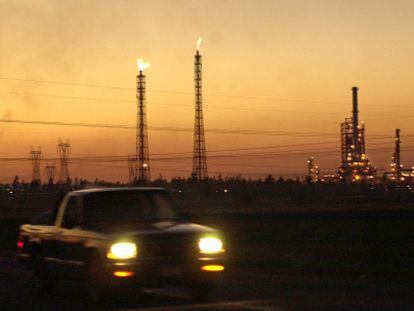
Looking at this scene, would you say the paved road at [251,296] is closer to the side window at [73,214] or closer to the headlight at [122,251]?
the headlight at [122,251]

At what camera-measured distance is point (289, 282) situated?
18.1 m

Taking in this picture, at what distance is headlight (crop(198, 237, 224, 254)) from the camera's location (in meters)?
14.7

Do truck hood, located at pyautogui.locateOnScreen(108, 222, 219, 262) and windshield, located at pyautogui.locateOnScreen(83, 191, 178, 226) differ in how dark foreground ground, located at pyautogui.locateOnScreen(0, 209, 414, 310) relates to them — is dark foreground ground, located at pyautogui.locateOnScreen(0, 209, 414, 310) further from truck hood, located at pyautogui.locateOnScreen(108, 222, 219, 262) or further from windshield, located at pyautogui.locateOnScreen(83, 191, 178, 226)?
truck hood, located at pyautogui.locateOnScreen(108, 222, 219, 262)

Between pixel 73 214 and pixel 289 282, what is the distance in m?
4.87

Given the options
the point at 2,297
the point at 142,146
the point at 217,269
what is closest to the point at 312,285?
the point at 217,269

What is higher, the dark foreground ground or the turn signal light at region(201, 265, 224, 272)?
the turn signal light at region(201, 265, 224, 272)

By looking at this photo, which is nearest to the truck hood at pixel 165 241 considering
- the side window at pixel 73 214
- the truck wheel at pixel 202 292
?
the truck wheel at pixel 202 292

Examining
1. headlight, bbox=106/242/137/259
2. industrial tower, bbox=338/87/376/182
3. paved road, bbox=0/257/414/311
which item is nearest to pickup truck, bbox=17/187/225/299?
headlight, bbox=106/242/137/259

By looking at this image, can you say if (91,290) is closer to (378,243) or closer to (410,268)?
(410,268)

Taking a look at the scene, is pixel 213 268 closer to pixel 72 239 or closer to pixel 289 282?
pixel 72 239

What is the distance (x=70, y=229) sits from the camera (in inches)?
619

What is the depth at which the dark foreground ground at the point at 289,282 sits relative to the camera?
1455cm

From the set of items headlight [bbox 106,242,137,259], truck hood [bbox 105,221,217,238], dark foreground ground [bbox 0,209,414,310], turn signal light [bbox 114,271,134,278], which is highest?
truck hood [bbox 105,221,217,238]

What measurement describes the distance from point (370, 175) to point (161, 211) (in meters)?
132
